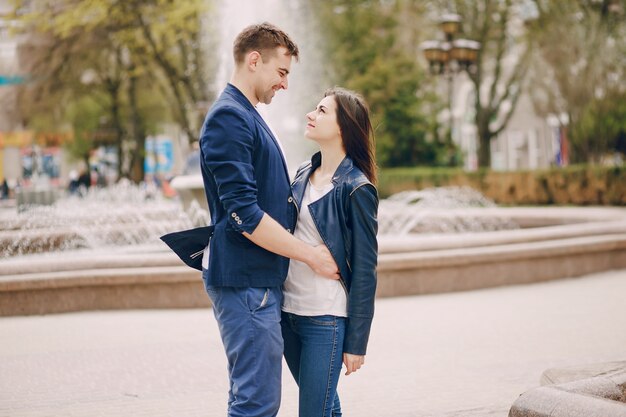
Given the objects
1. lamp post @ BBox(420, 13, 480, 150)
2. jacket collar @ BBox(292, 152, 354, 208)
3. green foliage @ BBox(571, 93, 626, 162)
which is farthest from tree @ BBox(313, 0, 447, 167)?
jacket collar @ BBox(292, 152, 354, 208)

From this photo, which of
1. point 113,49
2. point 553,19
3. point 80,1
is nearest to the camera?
point 80,1

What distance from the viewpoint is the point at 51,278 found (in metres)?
9.48

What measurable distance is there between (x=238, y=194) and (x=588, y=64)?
2965 centimetres

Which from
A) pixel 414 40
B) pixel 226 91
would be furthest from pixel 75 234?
pixel 414 40

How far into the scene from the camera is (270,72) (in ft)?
12.1

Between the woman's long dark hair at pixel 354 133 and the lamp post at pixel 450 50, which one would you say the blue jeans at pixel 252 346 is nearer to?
the woman's long dark hair at pixel 354 133

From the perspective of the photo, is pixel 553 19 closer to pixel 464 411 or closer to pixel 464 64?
pixel 464 64

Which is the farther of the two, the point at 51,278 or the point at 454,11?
the point at 454,11

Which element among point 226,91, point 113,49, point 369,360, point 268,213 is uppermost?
point 113,49

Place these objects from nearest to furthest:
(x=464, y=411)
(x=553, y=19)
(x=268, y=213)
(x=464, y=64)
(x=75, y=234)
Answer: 1. (x=268, y=213)
2. (x=464, y=411)
3. (x=75, y=234)
4. (x=464, y=64)
5. (x=553, y=19)

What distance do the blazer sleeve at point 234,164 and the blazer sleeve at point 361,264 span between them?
0.41m

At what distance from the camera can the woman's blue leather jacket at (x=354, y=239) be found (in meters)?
3.59

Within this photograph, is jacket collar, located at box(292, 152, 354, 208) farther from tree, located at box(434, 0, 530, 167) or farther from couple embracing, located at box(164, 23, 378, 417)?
tree, located at box(434, 0, 530, 167)

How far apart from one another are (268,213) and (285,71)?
1.96ft
